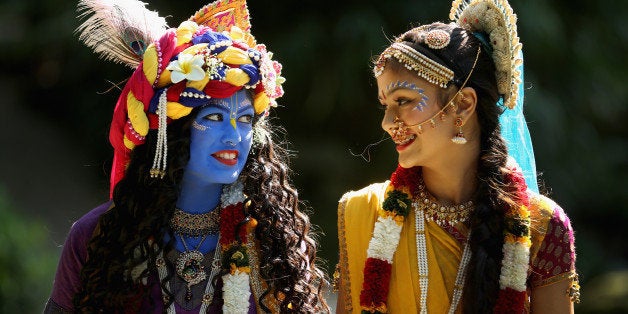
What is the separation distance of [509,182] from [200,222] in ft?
3.79

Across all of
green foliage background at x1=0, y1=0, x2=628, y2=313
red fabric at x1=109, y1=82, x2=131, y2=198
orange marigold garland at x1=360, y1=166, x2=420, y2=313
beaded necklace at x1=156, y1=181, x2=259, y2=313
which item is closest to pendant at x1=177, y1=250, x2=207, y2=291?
beaded necklace at x1=156, y1=181, x2=259, y2=313

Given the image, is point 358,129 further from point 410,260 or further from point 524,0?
point 410,260

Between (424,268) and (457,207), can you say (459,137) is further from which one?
(424,268)

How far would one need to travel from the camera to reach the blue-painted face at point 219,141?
3.26m

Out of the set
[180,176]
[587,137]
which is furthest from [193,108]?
[587,137]

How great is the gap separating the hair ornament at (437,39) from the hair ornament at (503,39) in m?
0.17

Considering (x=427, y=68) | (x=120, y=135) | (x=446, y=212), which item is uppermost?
(x=427, y=68)

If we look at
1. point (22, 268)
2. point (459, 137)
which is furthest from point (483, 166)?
point (22, 268)

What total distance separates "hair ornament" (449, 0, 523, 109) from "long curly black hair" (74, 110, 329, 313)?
2.97ft

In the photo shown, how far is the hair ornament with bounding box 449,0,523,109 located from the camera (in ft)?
10.7

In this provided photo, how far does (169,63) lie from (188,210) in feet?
1.83

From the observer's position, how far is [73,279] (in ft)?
10.8

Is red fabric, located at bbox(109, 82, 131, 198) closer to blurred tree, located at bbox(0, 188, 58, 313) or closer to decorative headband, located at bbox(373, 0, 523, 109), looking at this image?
decorative headband, located at bbox(373, 0, 523, 109)

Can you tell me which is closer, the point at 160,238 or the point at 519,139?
the point at 160,238
